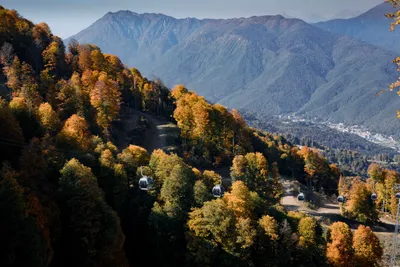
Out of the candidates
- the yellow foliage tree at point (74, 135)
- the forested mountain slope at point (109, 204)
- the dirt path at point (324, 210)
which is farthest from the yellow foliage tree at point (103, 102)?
the dirt path at point (324, 210)

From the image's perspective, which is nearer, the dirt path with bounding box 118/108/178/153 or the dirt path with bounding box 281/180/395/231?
the dirt path with bounding box 281/180/395/231

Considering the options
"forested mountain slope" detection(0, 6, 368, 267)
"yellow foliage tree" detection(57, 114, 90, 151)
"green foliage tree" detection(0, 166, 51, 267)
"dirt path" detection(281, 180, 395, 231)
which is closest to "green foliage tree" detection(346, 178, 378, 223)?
"dirt path" detection(281, 180, 395, 231)

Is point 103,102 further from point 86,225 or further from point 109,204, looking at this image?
point 86,225

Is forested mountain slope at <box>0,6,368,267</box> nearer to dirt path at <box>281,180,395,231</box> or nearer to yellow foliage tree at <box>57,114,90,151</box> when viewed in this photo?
yellow foliage tree at <box>57,114,90,151</box>

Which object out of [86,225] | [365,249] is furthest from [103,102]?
[365,249]

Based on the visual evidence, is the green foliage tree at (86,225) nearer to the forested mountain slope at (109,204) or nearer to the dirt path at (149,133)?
the forested mountain slope at (109,204)

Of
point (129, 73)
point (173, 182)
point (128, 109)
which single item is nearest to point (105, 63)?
point (128, 109)

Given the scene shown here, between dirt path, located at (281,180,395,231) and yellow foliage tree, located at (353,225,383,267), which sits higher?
yellow foliage tree, located at (353,225,383,267)

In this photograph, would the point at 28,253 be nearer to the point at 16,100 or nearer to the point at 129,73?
the point at 16,100

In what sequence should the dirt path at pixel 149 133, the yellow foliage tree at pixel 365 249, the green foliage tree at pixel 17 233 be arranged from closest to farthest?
1. the green foliage tree at pixel 17 233
2. the yellow foliage tree at pixel 365 249
3. the dirt path at pixel 149 133

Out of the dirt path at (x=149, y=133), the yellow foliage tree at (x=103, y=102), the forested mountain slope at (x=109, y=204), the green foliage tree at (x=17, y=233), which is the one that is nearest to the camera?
the green foliage tree at (x=17, y=233)

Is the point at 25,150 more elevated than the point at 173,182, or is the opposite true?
the point at 25,150
